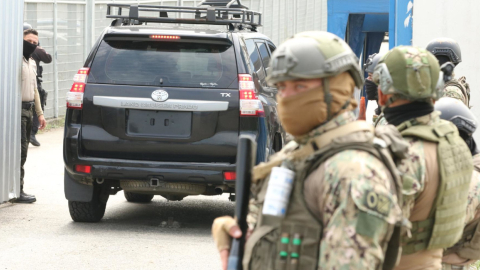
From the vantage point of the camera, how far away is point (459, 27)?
969 centimetres

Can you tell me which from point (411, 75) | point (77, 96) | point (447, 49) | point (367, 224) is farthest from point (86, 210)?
point (367, 224)

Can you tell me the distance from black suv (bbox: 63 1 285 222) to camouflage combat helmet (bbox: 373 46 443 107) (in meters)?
4.24

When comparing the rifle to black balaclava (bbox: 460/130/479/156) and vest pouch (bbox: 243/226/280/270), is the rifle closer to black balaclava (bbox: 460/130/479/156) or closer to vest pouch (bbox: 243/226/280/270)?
vest pouch (bbox: 243/226/280/270)

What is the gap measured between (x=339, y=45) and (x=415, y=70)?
0.68m

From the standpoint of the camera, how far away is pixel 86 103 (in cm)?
734

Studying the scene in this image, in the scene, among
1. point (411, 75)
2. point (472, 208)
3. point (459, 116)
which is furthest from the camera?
point (459, 116)

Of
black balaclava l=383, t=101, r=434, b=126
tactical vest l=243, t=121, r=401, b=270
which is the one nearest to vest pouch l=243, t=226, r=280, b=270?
tactical vest l=243, t=121, r=401, b=270

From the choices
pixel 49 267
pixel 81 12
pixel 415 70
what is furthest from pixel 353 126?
pixel 81 12

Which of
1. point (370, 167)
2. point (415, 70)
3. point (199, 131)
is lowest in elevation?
point (199, 131)

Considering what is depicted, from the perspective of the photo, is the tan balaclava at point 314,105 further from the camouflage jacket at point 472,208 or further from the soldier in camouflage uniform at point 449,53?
the soldier in camouflage uniform at point 449,53

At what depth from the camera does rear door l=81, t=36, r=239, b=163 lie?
23.8 feet

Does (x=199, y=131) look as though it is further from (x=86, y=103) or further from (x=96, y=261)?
(x=96, y=261)

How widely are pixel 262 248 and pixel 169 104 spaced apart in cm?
497

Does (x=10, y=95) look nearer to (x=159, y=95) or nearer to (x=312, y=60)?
(x=159, y=95)
